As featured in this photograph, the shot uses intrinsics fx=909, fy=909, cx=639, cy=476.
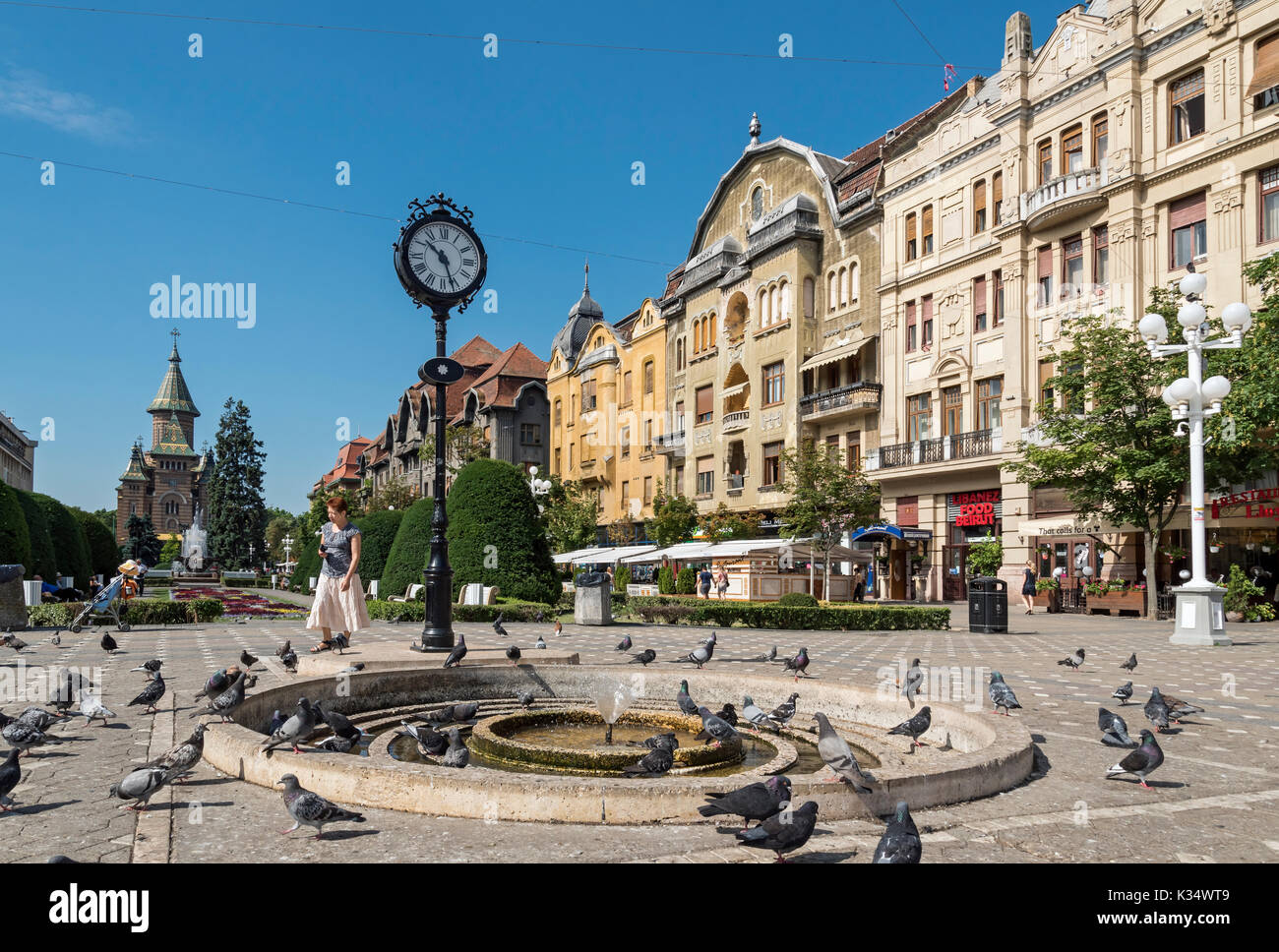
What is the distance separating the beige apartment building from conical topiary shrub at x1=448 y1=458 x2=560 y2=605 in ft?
53.9

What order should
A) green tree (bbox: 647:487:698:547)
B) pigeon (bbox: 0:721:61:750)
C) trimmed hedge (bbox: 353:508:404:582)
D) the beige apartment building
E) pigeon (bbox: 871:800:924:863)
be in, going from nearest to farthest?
pigeon (bbox: 871:800:924:863), pigeon (bbox: 0:721:61:750), the beige apartment building, trimmed hedge (bbox: 353:508:404:582), green tree (bbox: 647:487:698:547)

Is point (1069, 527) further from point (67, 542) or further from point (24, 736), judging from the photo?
point (67, 542)

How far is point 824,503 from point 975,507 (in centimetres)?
644

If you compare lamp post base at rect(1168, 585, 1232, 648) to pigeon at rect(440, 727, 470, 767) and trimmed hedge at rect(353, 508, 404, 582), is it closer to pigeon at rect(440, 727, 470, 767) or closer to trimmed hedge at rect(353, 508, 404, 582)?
pigeon at rect(440, 727, 470, 767)

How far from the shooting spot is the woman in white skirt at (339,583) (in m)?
A: 11.0

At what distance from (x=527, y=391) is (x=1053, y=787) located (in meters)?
62.4

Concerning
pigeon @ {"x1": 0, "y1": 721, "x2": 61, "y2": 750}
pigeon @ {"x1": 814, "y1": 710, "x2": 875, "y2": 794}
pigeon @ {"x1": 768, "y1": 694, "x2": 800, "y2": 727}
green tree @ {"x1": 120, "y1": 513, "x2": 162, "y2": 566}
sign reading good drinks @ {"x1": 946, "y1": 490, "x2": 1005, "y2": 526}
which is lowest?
green tree @ {"x1": 120, "y1": 513, "x2": 162, "y2": 566}

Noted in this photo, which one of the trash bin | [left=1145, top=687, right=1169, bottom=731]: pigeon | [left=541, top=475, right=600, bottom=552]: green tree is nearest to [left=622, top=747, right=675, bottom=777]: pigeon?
[left=1145, top=687, right=1169, bottom=731]: pigeon

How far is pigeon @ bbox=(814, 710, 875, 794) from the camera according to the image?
4922 millimetres

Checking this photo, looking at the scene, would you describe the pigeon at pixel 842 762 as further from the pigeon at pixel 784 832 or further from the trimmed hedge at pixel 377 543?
the trimmed hedge at pixel 377 543

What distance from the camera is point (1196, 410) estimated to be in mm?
18375

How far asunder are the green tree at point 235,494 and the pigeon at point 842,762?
77071 millimetres

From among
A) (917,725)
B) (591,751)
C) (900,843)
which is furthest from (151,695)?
(900,843)
